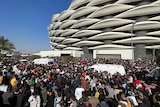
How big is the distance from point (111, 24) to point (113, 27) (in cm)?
302

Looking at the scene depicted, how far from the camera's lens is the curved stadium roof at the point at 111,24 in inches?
2180

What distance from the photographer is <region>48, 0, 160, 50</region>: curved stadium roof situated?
2180 inches

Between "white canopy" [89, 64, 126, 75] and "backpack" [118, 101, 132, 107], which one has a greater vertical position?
"backpack" [118, 101, 132, 107]

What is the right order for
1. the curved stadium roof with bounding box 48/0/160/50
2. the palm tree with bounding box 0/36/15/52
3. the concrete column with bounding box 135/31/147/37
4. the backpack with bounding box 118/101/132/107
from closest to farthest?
the backpack with bounding box 118/101/132/107, the curved stadium roof with bounding box 48/0/160/50, the concrete column with bounding box 135/31/147/37, the palm tree with bounding box 0/36/15/52

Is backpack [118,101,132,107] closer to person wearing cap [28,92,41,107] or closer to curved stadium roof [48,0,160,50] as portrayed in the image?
person wearing cap [28,92,41,107]

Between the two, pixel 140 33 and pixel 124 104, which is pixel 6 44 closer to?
pixel 140 33

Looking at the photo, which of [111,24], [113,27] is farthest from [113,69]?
[113,27]

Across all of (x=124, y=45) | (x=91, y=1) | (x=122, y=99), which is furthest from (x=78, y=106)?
(x=91, y=1)

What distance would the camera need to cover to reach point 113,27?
64.8m

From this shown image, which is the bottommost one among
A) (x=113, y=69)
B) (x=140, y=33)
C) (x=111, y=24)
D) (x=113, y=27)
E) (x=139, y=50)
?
(x=139, y=50)

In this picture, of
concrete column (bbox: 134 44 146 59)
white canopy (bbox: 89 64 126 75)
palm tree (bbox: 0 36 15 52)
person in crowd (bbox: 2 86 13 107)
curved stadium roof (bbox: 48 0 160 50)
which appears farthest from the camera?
palm tree (bbox: 0 36 15 52)

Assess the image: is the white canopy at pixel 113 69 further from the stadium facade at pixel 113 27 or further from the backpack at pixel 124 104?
the stadium facade at pixel 113 27

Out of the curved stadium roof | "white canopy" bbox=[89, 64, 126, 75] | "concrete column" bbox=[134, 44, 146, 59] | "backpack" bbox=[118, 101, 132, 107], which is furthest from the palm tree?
"backpack" bbox=[118, 101, 132, 107]

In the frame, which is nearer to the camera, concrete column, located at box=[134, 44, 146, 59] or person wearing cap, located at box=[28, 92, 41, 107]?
person wearing cap, located at box=[28, 92, 41, 107]
